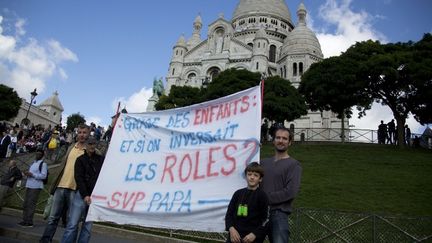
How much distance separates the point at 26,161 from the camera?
16.0 m

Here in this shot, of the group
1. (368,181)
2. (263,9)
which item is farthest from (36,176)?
(263,9)

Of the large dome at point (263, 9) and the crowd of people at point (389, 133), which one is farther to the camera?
the large dome at point (263, 9)

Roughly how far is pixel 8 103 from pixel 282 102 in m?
33.5

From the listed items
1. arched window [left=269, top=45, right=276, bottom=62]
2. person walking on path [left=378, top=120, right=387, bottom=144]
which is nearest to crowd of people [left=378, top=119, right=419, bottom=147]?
person walking on path [left=378, top=120, right=387, bottom=144]

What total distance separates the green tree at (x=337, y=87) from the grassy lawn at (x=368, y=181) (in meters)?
6.50

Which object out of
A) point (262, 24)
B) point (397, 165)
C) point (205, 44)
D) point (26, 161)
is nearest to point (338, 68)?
point (397, 165)

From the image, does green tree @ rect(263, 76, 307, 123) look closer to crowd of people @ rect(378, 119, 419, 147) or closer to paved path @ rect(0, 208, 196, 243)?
crowd of people @ rect(378, 119, 419, 147)

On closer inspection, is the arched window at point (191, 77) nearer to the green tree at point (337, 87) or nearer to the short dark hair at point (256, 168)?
the green tree at point (337, 87)

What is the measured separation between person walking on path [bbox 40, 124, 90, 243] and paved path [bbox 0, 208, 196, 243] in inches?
48.2

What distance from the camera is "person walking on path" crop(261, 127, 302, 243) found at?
12.6 ft

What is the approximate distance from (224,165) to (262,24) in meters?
65.5

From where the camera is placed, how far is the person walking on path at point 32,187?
25.8 feet

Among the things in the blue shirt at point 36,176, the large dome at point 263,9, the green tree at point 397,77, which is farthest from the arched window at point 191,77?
the blue shirt at point 36,176

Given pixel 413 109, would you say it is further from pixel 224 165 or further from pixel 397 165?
pixel 224 165
